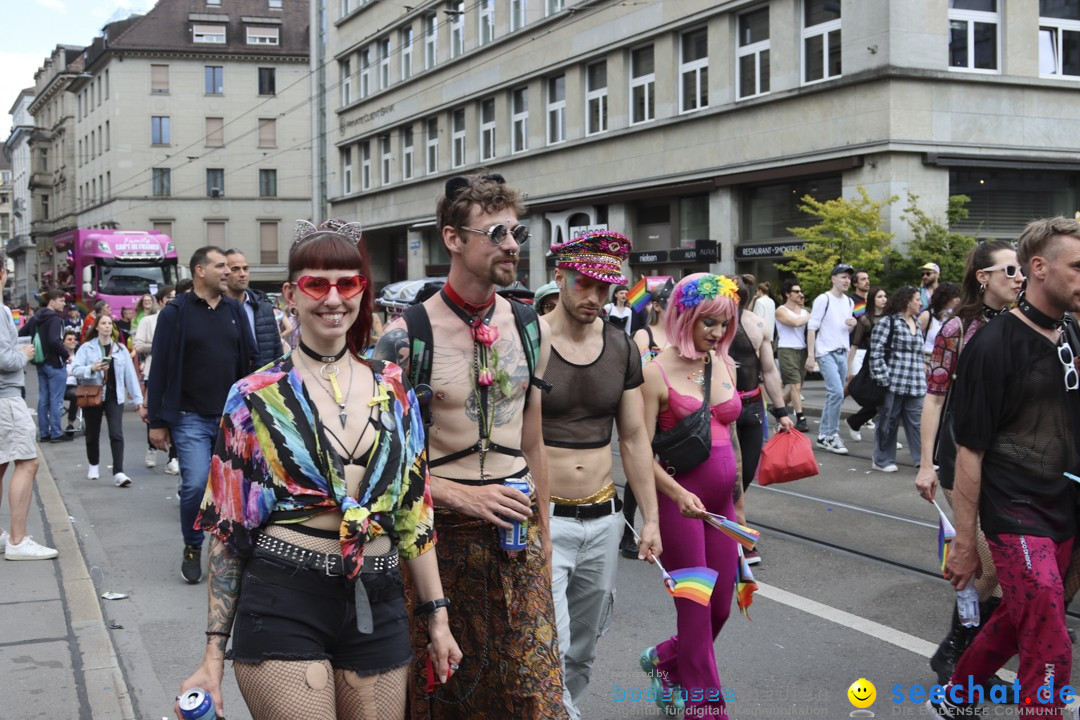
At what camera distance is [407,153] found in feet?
134

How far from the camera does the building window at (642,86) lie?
27641 mm

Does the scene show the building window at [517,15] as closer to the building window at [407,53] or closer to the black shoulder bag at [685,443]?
the building window at [407,53]

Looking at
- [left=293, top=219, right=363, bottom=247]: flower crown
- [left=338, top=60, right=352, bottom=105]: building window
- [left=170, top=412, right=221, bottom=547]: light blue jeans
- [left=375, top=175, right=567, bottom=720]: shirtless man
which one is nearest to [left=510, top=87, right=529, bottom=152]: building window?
[left=338, top=60, right=352, bottom=105]: building window

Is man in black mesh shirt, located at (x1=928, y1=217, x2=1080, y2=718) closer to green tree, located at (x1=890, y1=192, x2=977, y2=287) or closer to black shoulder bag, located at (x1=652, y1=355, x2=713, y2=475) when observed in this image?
black shoulder bag, located at (x1=652, y1=355, x2=713, y2=475)

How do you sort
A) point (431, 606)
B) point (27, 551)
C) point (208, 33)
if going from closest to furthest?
point (431, 606)
point (27, 551)
point (208, 33)

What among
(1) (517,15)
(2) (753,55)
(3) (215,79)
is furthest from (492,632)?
(3) (215,79)

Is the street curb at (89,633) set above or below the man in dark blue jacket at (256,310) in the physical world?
below

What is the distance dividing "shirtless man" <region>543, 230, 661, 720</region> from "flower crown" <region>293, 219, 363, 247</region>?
1391 millimetres

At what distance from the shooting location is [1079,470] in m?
3.87

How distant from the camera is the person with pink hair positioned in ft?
14.6

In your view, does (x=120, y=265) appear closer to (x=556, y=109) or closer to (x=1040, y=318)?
(x=556, y=109)

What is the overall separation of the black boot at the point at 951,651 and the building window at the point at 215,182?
65.7 m

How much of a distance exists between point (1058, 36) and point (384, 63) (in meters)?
25.8

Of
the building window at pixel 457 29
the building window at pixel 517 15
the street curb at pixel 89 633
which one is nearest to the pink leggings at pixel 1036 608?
the street curb at pixel 89 633
